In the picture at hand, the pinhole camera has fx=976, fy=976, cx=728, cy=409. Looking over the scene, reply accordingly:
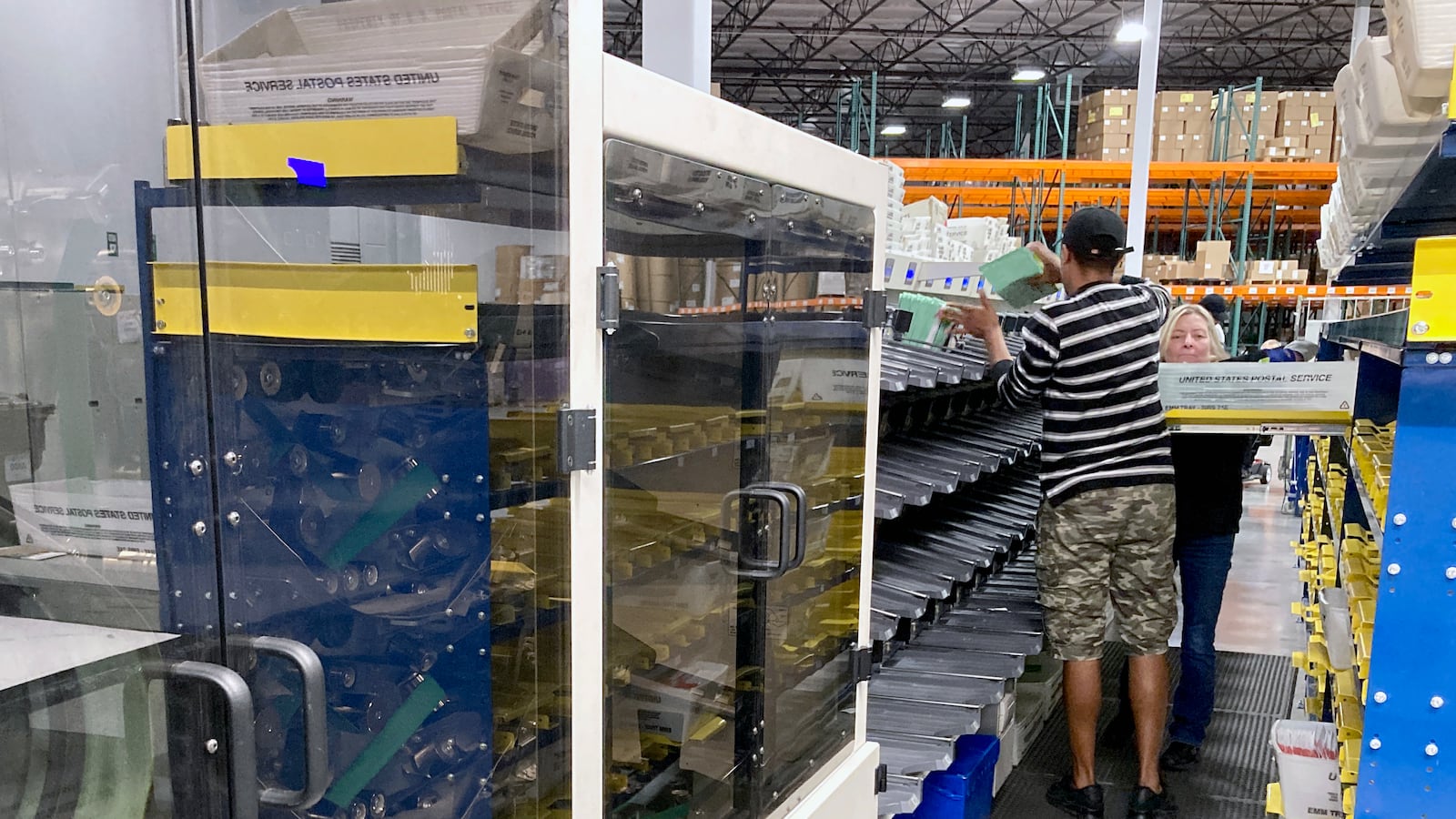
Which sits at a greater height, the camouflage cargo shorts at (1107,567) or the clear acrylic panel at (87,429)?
the clear acrylic panel at (87,429)

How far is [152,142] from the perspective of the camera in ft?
4.03

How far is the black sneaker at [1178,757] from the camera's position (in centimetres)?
380

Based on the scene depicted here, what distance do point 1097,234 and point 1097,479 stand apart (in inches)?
31.3

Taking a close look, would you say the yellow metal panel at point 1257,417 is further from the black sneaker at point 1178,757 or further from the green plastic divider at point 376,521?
the green plastic divider at point 376,521

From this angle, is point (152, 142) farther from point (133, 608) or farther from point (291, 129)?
point (133, 608)

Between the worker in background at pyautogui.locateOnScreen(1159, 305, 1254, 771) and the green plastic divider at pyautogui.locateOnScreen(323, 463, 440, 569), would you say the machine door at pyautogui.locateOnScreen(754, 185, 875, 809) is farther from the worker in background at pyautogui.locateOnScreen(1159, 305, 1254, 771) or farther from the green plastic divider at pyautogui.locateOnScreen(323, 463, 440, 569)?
the worker in background at pyautogui.locateOnScreen(1159, 305, 1254, 771)

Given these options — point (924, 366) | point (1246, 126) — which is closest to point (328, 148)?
point (924, 366)

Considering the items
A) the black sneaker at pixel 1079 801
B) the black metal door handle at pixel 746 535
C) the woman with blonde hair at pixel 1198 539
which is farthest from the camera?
the woman with blonde hair at pixel 1198 539

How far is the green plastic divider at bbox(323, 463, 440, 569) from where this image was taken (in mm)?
1363

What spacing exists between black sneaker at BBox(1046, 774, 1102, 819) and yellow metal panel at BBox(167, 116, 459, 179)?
123 inches

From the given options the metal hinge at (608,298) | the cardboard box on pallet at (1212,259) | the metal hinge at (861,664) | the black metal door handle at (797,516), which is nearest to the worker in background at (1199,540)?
the metal hinge at (861,664)

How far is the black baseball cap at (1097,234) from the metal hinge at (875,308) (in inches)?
45.1

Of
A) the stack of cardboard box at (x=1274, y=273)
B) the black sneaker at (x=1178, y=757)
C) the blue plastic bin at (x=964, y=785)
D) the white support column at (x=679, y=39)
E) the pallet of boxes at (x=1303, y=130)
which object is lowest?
the black sneaker at (x=1178, y=757)

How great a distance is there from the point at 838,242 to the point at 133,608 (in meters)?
1.40
